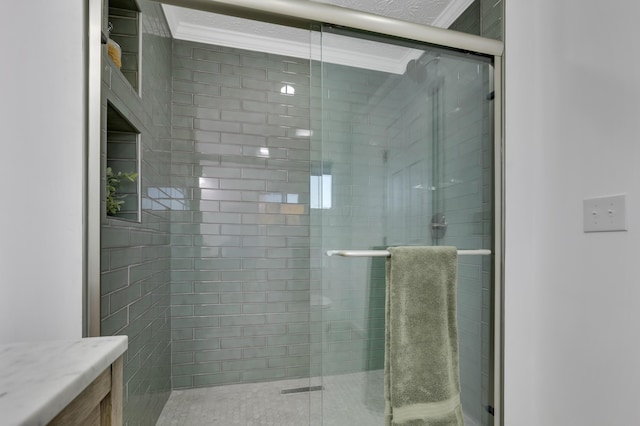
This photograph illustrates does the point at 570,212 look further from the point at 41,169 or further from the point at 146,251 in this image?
the point at 146,251

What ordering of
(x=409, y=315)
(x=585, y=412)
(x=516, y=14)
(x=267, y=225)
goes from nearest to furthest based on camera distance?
(x=585, y=412) → (x=409, y=315) → (x=516, y=14) → (x=267, y=225)

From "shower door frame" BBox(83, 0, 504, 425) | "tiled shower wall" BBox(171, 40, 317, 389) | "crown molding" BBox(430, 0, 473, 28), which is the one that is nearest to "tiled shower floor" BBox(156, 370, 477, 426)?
"tiled shower wall" BBox(171, 40, 317, 389)

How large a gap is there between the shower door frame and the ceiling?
0.08m

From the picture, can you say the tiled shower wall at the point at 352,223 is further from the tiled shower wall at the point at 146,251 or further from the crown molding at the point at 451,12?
the crown molding at the point at 451,12

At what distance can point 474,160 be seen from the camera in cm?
136

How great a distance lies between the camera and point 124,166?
5.02ft

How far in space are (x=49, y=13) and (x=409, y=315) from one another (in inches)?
54.2

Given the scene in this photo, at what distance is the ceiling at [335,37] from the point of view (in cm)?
120

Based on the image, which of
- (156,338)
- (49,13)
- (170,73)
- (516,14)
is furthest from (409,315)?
(170,73)

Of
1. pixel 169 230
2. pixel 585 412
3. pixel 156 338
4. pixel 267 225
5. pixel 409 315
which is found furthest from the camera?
pixel 267 225

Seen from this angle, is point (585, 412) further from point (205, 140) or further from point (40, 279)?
point (205, 140)

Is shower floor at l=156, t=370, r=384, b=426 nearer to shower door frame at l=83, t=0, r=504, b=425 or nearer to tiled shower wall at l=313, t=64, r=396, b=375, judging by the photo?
tiled shower wall at l=313, t=64, r=396, b=375

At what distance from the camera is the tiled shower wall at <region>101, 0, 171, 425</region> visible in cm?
119

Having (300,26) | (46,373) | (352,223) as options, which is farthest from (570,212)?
(46,373)
